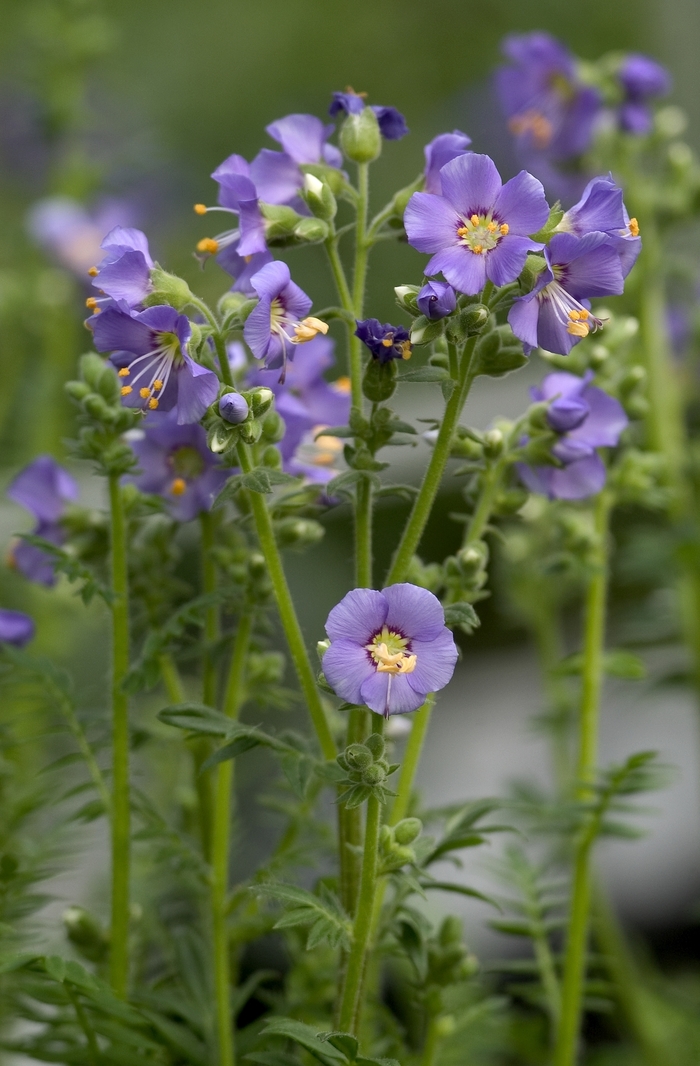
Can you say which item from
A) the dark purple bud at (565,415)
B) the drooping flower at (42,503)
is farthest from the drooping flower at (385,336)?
the drooping flower at (42,503)

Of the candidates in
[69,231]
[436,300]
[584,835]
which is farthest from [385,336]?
[69,231]

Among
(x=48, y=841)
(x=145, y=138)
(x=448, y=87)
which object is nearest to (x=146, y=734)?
(x=48, y=841)

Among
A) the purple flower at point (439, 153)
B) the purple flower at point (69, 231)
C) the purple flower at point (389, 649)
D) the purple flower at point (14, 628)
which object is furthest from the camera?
the purple flower at point (69, 231)

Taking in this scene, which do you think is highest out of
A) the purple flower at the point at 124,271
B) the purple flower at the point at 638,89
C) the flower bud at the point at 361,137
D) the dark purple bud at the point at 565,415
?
the purple flower at the point at 638,89

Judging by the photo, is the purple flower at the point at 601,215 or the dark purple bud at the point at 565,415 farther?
the dark purple bud at the point at 565,415

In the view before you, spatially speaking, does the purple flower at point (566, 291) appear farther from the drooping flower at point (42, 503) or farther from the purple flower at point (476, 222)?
the drooping flower at point (42, 503)

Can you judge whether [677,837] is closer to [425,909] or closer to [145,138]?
[425,909]
